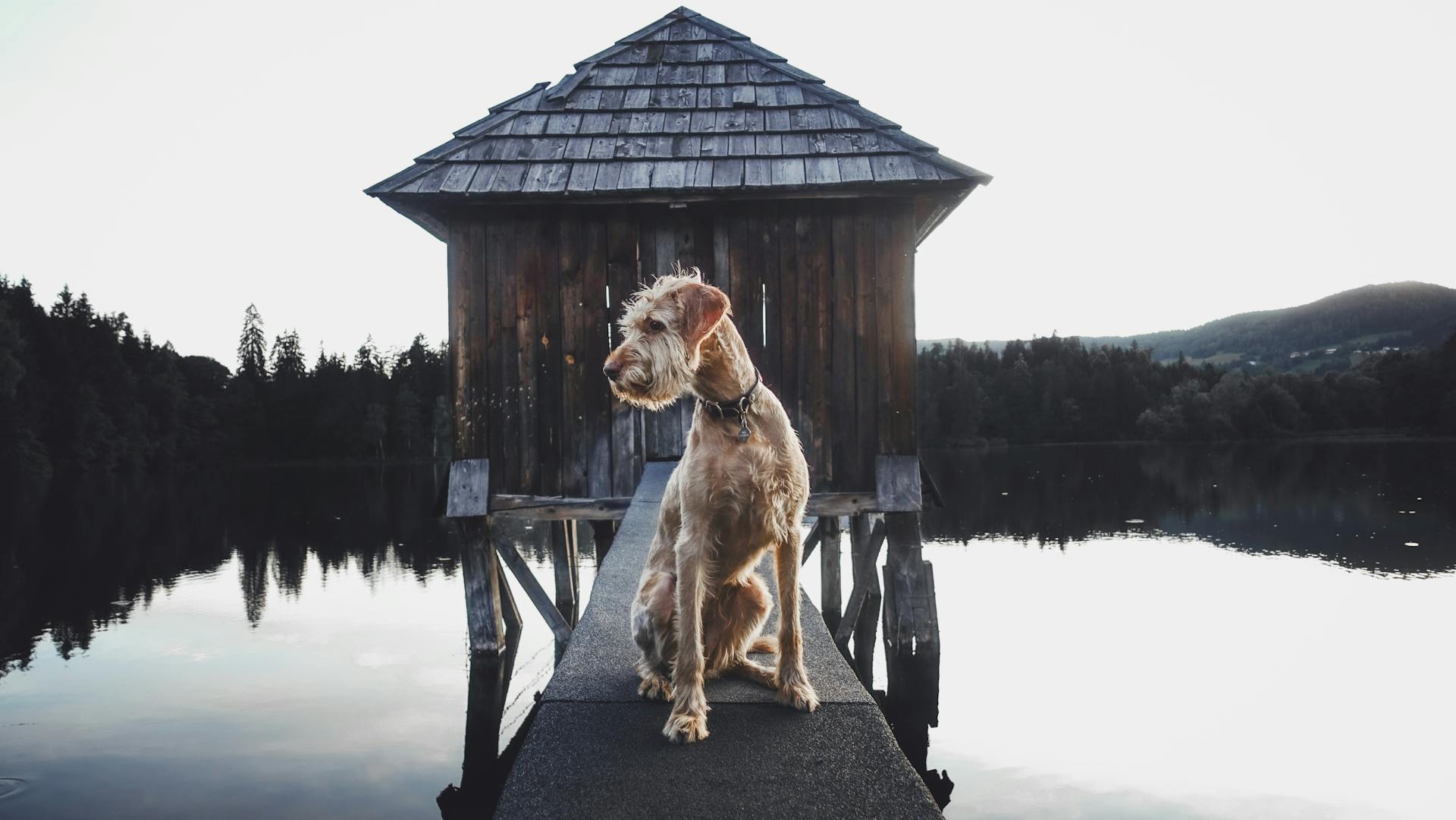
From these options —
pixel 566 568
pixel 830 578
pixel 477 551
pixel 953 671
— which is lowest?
pixel 953 671

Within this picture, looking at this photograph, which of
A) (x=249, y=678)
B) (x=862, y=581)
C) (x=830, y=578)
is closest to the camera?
(x=862, y=581)

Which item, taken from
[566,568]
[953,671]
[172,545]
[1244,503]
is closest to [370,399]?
[172,545]

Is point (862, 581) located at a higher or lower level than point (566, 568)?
higher

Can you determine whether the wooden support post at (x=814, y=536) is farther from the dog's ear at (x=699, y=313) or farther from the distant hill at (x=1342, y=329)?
the distant hill at (x=1342, y=329)

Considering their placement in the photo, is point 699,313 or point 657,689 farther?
point 657,689

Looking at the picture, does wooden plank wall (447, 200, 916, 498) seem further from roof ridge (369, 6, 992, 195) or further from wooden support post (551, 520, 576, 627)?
wooden support post (551, 520, 576, 627)

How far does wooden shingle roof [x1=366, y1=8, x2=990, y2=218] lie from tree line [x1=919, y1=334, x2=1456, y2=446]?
7016 centimetres

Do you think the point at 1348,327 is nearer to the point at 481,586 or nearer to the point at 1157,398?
the point at 1157,398

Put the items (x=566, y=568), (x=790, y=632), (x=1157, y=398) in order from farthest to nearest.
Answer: (x=1157, y=398) < (x=566, y=568) < (x=790, y=632)

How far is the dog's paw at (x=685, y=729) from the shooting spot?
114 inches

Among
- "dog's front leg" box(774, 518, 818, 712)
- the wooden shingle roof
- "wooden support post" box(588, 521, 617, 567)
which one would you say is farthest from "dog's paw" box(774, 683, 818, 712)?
"wooden support post" box(588, 521, 617, 567)

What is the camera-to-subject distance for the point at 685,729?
290 cm

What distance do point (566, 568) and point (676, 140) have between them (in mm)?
6804

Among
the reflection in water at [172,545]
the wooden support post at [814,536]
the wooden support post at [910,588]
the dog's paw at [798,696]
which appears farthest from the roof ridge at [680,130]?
the dog's paw at [798,696]
